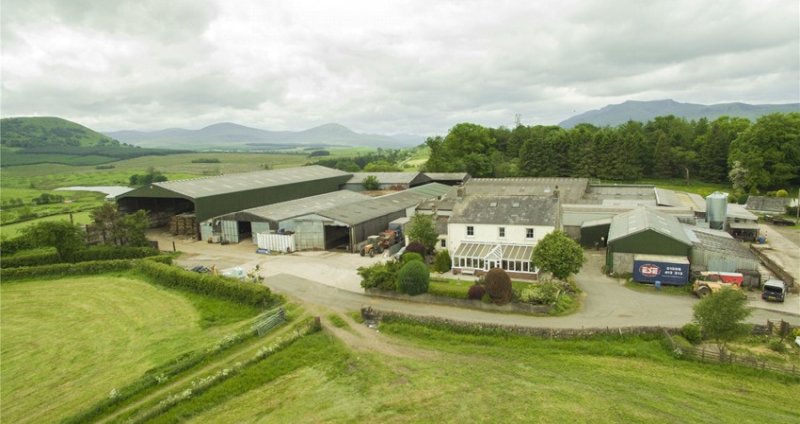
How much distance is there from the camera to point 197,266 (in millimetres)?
35844

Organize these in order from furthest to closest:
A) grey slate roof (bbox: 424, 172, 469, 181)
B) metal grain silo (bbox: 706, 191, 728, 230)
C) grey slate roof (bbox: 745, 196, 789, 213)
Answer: grey slate roof (bbox: 424, 172, 469, 181)
grey slate roof (bbox: 745, 196, 789, 213)
metal grain silo (bbox: 706, 191, 728, 230)

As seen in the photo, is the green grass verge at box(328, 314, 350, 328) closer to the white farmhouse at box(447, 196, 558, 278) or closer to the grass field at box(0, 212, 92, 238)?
the white farmhouse at box(447, 196, 558, 278)

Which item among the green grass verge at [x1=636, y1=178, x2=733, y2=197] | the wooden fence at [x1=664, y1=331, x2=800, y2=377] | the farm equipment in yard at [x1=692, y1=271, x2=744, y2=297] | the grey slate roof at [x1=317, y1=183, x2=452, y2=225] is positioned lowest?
the wooden fence at [x1=664, y1=331, x2=800, y2=377]

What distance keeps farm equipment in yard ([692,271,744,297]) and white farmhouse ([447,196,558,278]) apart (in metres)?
9.44

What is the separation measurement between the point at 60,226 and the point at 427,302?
3316 cm

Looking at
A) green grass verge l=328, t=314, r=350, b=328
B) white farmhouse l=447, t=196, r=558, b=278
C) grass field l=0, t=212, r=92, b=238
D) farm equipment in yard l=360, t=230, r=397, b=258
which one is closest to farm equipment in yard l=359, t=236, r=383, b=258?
farm equipment in yard l=360, t=230, r=397, b=258

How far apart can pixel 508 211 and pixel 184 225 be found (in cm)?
3609

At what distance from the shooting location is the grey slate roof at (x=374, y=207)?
4203 cm

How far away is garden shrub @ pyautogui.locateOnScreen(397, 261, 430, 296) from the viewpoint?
26.9 metres

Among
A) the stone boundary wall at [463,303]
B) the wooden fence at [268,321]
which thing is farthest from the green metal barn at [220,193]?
the stone boundary wall at [463,303]

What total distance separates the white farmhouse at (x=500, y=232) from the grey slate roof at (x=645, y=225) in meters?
5.13

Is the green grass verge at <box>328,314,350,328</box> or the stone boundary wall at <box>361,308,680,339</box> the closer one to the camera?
A: the stone boundary wall at <box>361,308,680,339</box>

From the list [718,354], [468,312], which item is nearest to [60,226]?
[468,312]

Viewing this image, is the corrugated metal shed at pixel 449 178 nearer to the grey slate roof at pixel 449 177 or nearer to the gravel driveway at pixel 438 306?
the grey slate roof at pixel 449 177
